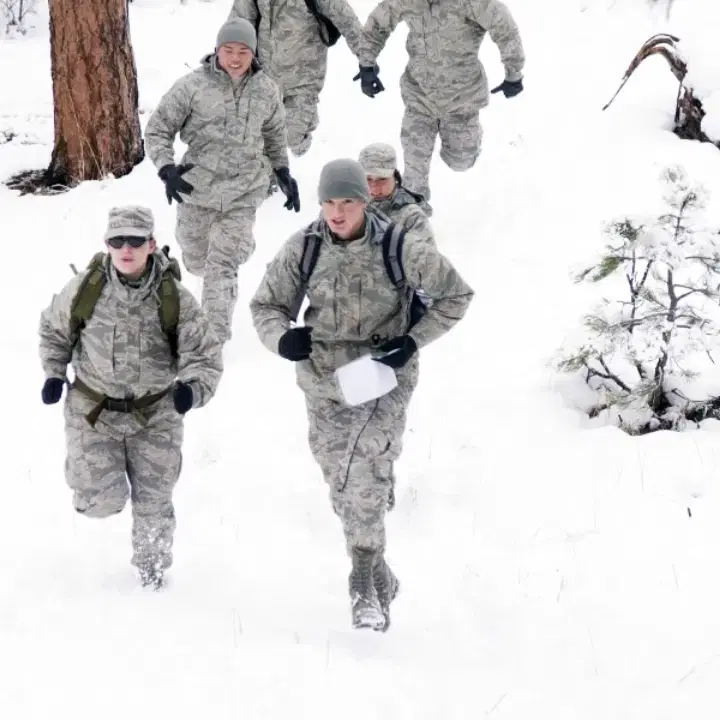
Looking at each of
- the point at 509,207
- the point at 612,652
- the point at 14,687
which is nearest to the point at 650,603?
the point at 612,652

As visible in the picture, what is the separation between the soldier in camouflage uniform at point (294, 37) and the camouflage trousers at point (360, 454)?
5.39 meters

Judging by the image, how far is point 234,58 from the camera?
701cm

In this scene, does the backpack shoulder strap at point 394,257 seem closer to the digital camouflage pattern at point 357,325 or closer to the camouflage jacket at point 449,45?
the digital camouflage pattern at point 357,325

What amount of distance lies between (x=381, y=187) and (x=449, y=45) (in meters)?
3.28

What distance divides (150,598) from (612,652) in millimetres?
2116

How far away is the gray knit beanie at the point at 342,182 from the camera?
4.41 m

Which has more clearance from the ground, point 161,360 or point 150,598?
point 161,360

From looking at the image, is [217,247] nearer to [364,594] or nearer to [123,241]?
[123,241]

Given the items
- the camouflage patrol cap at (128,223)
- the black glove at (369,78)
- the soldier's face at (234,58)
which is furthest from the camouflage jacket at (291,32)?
the camouflage patrol cap at (128,223)

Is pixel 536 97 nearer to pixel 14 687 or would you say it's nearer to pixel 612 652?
pixel 612 652

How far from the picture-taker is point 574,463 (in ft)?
20.0

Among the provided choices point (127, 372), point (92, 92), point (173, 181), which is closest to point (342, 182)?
point (127, 372)

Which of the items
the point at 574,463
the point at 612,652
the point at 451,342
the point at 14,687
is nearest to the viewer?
the point at 14,687

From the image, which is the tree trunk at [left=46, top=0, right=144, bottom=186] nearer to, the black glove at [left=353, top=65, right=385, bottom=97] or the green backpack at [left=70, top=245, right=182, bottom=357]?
the black glove at [left=353, top=65, right=385, bottom=97]
